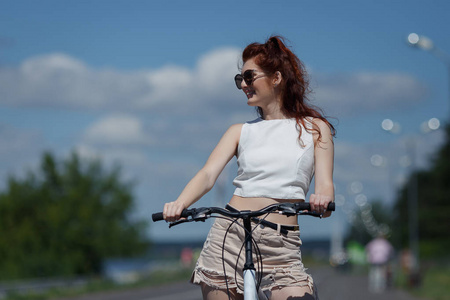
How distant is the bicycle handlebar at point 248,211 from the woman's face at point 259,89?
27.0 inches

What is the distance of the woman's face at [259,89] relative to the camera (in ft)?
13.9

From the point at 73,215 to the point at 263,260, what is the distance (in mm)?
54632

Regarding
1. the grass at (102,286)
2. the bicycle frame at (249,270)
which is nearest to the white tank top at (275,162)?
the bicycle frame at (249,270)

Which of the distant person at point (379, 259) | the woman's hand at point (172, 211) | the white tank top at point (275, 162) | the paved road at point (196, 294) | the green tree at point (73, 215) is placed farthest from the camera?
the green tree at point (73, 215)

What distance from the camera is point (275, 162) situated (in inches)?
159

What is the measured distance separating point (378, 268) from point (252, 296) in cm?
2499

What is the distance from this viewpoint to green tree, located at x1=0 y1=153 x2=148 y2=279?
183ft

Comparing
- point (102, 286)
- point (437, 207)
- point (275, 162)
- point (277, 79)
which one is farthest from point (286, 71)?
point (437, 207)

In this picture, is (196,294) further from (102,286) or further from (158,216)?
(158,216)

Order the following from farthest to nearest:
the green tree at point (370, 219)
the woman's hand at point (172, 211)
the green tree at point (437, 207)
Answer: the green tree at point (437, 207), the green tree at point (370, 219), the woman's hand at point (172, 211)

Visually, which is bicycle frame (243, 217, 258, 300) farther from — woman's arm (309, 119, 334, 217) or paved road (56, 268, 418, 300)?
paved road (56, 268, 418, 300)

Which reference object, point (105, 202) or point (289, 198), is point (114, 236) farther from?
point (289, 198)

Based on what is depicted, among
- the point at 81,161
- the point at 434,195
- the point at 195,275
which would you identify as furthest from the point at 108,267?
the point at 195,275

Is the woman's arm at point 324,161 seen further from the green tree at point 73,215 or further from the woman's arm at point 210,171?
the green tree at point 73,215
